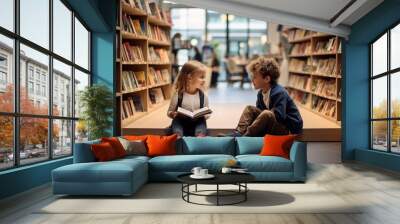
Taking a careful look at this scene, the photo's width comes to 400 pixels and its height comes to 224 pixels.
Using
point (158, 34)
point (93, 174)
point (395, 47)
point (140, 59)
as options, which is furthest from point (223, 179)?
point (158, 34)

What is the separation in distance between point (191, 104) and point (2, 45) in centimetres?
308

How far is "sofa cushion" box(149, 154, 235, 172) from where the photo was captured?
6487 mm

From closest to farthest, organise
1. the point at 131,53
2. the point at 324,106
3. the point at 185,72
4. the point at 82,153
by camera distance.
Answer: the point at 82,153 < the point at 185,72 < the point at 131,53 < the point at 324,106

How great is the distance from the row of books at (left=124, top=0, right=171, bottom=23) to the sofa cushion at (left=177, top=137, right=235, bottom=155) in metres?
3.57

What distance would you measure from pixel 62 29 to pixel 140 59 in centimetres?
287

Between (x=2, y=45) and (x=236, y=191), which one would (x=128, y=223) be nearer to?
(x=236, y=191)

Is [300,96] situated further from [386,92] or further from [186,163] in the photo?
[186,163]

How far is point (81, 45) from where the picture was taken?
346 inches

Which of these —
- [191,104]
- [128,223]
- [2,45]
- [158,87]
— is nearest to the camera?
[128,223]

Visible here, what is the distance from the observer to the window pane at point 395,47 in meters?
8.17

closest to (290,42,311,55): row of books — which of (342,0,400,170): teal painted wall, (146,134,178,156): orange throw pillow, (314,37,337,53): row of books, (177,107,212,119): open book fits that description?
(314,37,337,53): row of books

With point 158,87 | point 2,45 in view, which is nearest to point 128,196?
point 2,45

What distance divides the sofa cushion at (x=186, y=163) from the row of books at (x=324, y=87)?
15.9 feet

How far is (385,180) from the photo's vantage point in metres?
6.85
